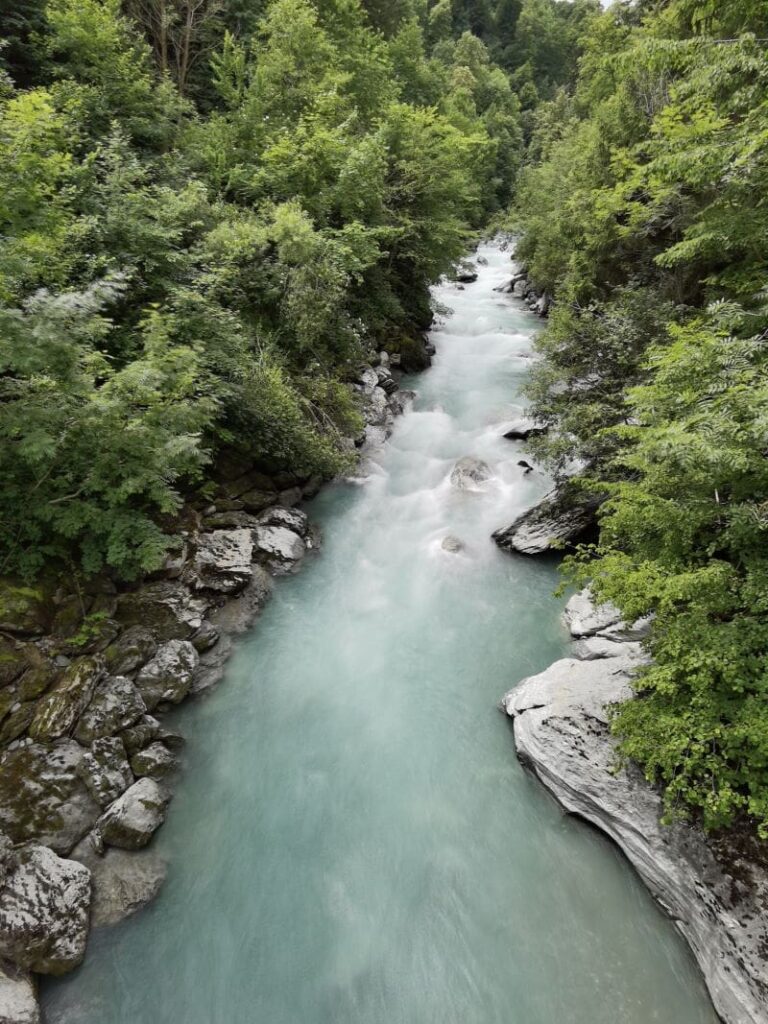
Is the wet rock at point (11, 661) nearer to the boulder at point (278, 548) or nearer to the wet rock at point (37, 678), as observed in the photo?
the wet rock at point (37, 678)

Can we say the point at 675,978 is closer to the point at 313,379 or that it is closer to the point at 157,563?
the point at 157,563

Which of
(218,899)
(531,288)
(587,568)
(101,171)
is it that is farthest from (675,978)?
(531,288)

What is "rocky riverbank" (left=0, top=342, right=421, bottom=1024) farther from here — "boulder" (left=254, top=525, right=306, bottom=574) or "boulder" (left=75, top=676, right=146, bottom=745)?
"boulder" (left=254, top=525, right=306, bottom=574)

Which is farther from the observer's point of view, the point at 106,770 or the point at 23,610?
the point at 23,610

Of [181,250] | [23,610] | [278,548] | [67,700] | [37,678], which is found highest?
[181,250]

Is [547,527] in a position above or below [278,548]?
below

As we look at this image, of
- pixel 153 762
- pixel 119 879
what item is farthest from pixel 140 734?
pixel 119 879

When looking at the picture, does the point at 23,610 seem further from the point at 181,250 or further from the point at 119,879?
the point at 181,250

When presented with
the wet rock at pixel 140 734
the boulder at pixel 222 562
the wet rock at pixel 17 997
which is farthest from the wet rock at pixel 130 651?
the wet rock at pixel 17 997
